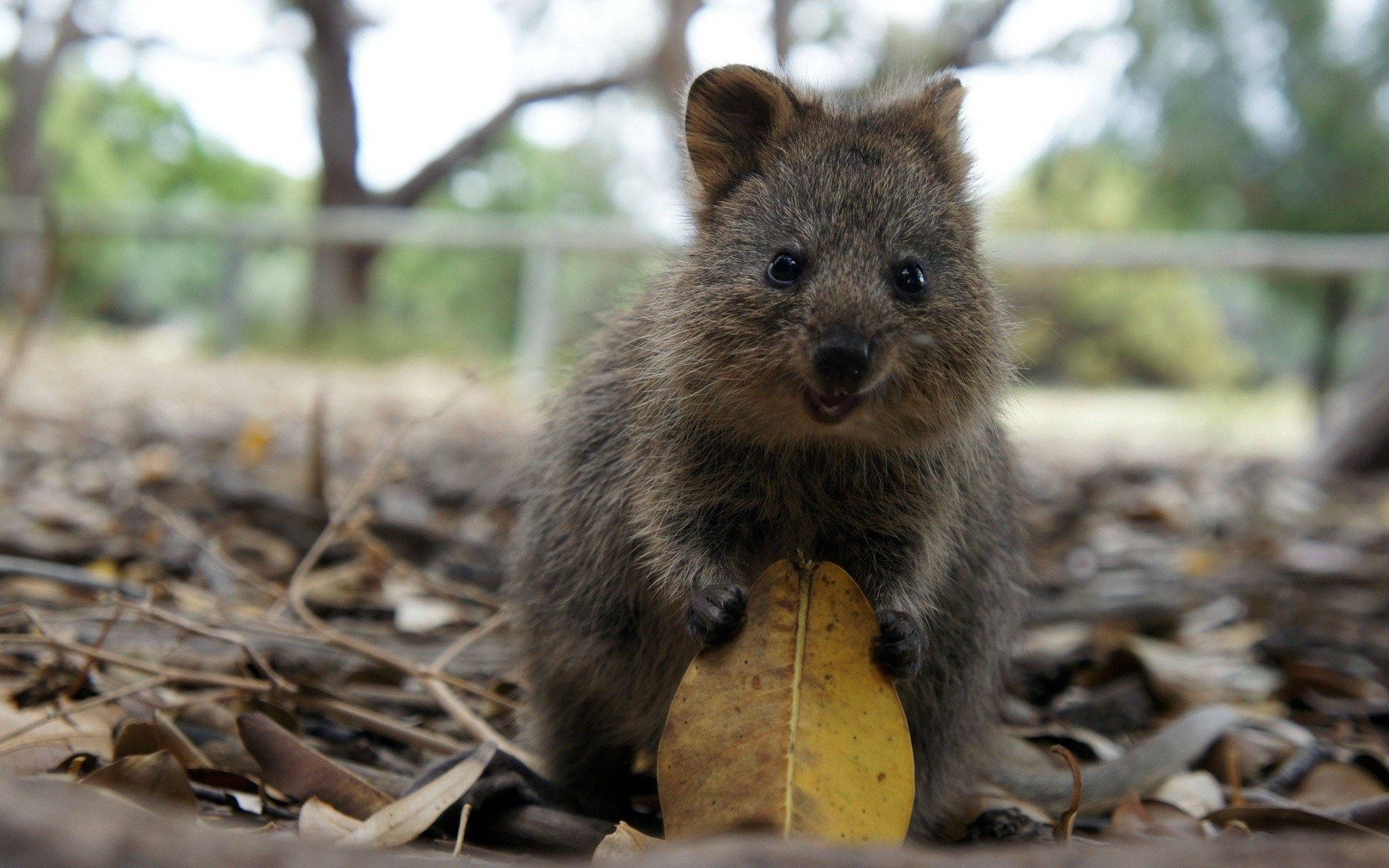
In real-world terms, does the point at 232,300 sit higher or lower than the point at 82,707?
lower

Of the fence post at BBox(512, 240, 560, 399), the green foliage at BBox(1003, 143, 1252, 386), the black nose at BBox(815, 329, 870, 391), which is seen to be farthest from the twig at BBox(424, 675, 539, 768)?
the fence post at BBox(512, 240, 560, 399)

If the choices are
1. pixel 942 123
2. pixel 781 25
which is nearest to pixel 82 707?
pixel 942 123

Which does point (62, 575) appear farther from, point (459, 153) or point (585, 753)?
point (459, 153)

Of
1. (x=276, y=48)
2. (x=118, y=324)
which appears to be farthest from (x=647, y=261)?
(x=118, y=324)

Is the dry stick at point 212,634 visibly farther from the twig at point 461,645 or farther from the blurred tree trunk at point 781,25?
the blurred tree trunk at point 781,25

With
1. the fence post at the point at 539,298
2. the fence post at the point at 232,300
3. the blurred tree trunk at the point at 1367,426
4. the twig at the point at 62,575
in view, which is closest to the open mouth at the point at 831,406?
the twig at the point at 62,575

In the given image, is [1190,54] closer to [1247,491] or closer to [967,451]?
[1247,491]

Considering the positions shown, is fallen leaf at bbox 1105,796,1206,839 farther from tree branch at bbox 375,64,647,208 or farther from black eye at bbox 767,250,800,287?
tree branch at bbox 375,64,647,208
